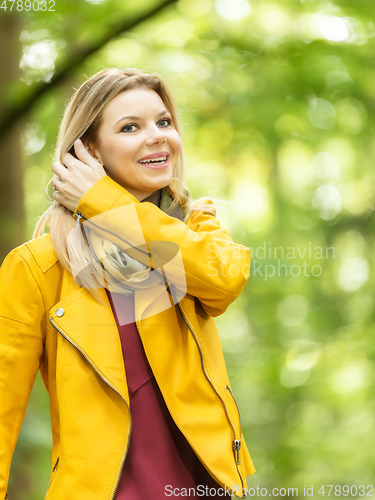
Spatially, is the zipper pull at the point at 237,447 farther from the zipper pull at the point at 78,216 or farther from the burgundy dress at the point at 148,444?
the zipper pull at the point at 78,216

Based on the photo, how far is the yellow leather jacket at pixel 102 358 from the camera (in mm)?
1748

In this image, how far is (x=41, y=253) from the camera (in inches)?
74.4

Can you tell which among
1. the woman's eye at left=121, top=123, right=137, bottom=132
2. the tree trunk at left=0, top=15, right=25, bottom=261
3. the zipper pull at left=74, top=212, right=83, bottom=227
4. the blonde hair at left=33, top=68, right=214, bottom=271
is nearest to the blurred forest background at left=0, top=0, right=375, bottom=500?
→ the tree trunk at left=0, top=15, right=25, bottom=261

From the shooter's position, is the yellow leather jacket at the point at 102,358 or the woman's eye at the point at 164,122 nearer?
the yellow leather jacket at the point at 102,358

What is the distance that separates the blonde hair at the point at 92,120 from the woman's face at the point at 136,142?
4cm

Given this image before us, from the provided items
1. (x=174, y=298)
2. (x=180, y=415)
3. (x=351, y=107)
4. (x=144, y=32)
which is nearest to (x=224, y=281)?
(x=174, y=298)

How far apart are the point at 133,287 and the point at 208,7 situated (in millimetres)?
3864

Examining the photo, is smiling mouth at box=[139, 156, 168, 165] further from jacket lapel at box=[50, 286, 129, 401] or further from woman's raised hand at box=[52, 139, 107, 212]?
jacket lapel at box=[50, 286, 129, 401]

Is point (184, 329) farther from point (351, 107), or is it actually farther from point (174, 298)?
point (351, 107)

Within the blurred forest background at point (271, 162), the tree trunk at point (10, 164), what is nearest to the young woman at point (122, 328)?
the blurred forest background at point (271, 162)

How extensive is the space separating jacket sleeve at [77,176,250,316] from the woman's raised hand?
0.14 feet

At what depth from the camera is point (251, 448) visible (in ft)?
24.2

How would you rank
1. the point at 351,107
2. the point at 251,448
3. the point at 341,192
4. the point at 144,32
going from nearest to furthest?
1. the point at 144,32
2. the point at 351,107
3. the point at 341,192
4. the point at 251,448

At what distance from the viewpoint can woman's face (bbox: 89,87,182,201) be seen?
194 cm
